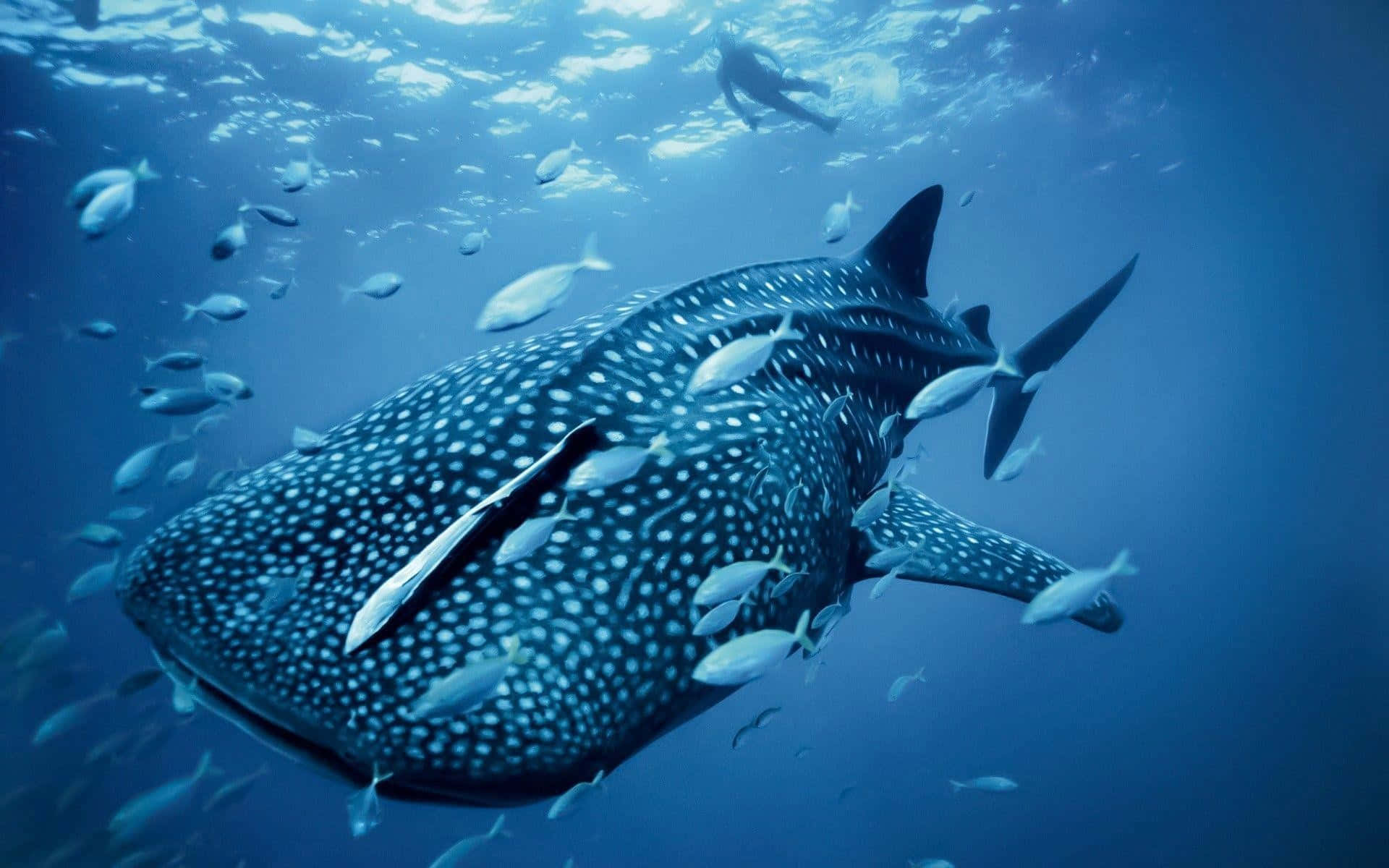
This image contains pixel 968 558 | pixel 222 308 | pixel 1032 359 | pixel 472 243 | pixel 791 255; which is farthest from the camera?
pixel 791 255

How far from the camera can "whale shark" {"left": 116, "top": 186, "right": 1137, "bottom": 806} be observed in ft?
5.09

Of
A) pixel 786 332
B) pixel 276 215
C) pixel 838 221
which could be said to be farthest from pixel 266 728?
pixel 838 221

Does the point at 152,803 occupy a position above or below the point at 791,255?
below

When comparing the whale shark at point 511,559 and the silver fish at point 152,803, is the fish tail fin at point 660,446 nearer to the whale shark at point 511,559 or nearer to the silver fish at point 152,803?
the whale shark at point 511,559

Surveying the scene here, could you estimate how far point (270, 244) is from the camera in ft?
90.5

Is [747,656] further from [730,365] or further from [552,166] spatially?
[552,166]

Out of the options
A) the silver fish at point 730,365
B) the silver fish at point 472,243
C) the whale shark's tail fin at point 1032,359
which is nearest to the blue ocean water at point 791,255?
the silver fish at point 472,243

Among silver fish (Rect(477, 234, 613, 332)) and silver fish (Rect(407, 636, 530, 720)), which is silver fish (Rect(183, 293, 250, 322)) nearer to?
silver fish (Rect(477, 234, 613, 332))

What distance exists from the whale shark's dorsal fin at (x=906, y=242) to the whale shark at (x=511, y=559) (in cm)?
219

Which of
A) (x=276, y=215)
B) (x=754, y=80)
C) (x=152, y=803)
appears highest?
(x=754, y=80)

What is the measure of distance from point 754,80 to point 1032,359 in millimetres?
12871


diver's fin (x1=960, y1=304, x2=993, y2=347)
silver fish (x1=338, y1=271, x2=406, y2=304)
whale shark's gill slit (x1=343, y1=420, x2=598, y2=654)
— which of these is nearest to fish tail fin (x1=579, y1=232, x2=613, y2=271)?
whale shark's gill slit (x1=343, y1=420, x2=598, y2=654)

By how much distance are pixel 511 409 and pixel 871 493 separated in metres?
2.47

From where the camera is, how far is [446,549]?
163cm
